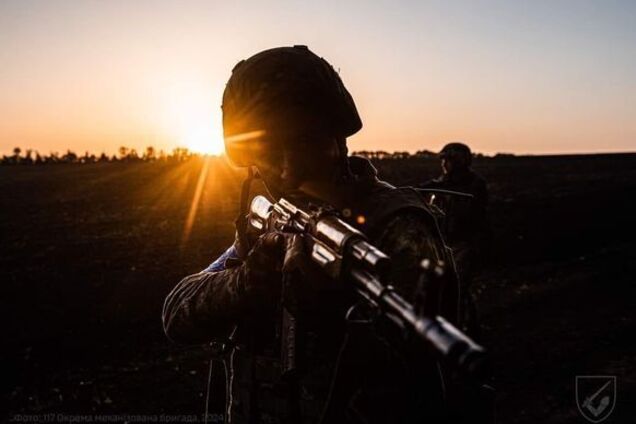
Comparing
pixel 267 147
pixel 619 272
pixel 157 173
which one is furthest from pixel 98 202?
pixel 267 147

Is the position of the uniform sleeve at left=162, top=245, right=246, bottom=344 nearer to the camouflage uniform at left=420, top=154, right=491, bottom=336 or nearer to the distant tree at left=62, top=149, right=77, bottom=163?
the camouflage uniform at left=420, top=154, right=491, bottom=336

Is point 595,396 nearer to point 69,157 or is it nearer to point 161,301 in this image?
point 161,301

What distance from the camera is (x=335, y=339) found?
2006mm

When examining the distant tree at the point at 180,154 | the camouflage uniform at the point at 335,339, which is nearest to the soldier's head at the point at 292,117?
the camouflage uniform at the point at 335,339

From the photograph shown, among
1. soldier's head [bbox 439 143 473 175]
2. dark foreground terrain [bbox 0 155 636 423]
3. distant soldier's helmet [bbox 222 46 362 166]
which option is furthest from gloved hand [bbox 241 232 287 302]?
soldier's head [bbox 439 143 473 175]

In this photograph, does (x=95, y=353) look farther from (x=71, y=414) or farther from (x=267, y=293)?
(x=267, y=293)

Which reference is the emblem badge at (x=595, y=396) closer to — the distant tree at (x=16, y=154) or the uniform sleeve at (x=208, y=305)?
the uniform sleeve at (x=208, y=305)

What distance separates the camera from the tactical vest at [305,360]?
1938mm

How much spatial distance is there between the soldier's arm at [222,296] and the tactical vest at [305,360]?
0.12 meters

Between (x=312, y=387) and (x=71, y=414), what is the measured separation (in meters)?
5.02

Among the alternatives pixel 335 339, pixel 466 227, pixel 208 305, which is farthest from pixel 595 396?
pixel 208 305

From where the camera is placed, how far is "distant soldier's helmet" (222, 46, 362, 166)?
2336mm

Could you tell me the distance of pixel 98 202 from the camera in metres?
22.0

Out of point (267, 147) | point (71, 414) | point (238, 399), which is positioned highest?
point (267, 147)
